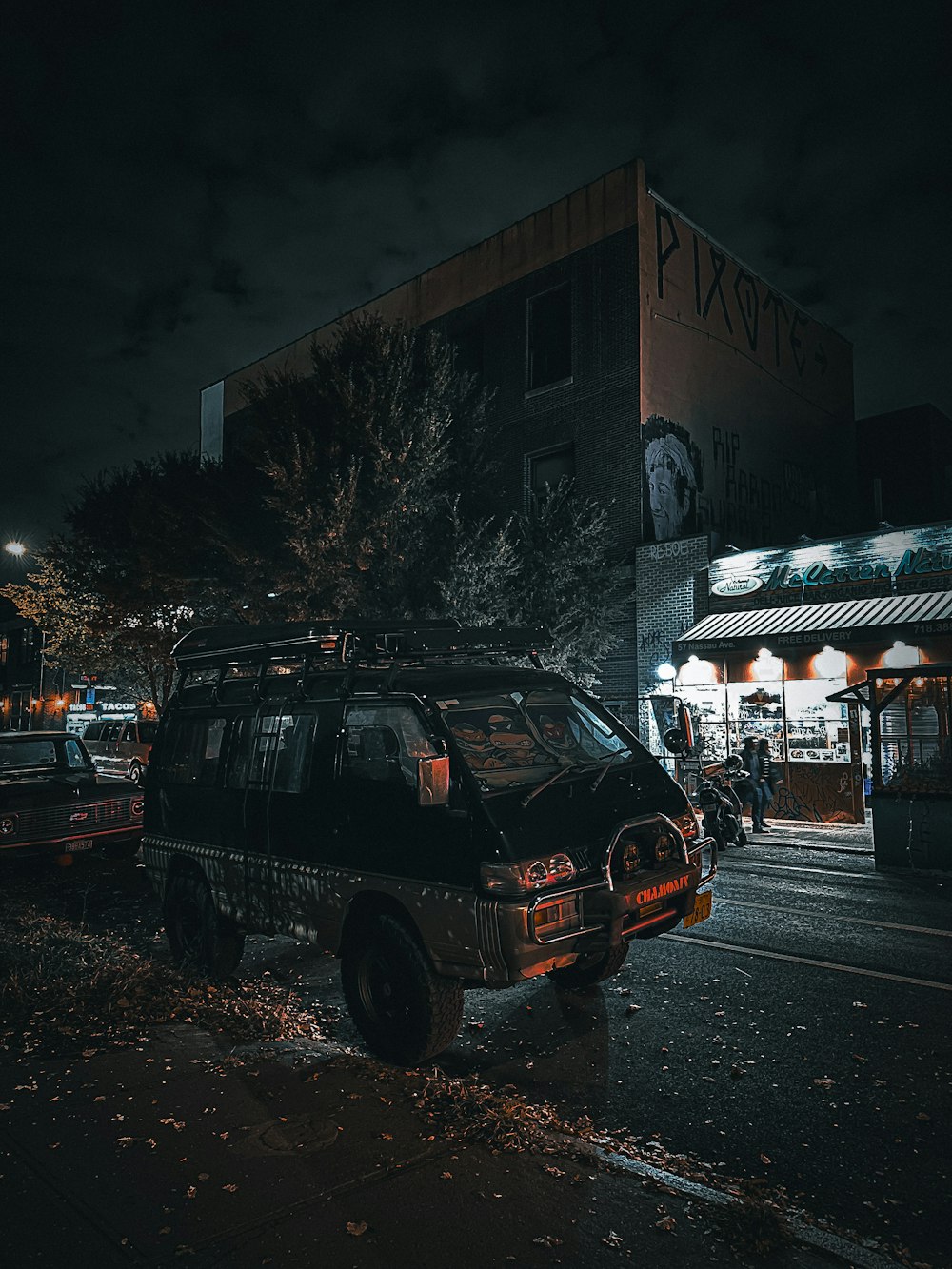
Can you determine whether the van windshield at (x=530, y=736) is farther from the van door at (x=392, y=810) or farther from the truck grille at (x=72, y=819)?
the truck grille at (x=72, y=819)

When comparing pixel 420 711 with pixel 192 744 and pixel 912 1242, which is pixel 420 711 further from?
pixel 912 1242

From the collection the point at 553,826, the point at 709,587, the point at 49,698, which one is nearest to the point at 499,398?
the point at 709,587

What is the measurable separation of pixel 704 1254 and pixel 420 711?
300 centimetres

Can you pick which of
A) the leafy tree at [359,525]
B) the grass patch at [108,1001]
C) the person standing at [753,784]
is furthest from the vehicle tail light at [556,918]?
the leafy tree at [359,525]

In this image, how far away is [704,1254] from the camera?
2.94m

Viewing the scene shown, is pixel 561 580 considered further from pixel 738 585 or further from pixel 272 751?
pixel 272 751

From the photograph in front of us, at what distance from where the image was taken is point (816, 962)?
6.69m

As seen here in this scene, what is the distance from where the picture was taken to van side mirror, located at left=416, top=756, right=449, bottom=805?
4.50m

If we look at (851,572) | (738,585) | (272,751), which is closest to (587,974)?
(272,751)

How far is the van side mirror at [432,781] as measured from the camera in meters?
4.50

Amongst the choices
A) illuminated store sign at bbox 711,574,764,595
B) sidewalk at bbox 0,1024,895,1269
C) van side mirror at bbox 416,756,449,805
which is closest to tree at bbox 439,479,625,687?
illuminated store sign at bbox 711,574,764,595

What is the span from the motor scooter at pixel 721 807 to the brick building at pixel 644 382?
5636 mm

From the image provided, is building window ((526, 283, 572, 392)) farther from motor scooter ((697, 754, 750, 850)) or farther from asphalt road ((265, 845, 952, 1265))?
asphalt road ((265, 845, 952, 1265))

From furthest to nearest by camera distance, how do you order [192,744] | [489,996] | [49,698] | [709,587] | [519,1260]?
[49,698], [709,587], [192,744], [489,996], [519,1260]
